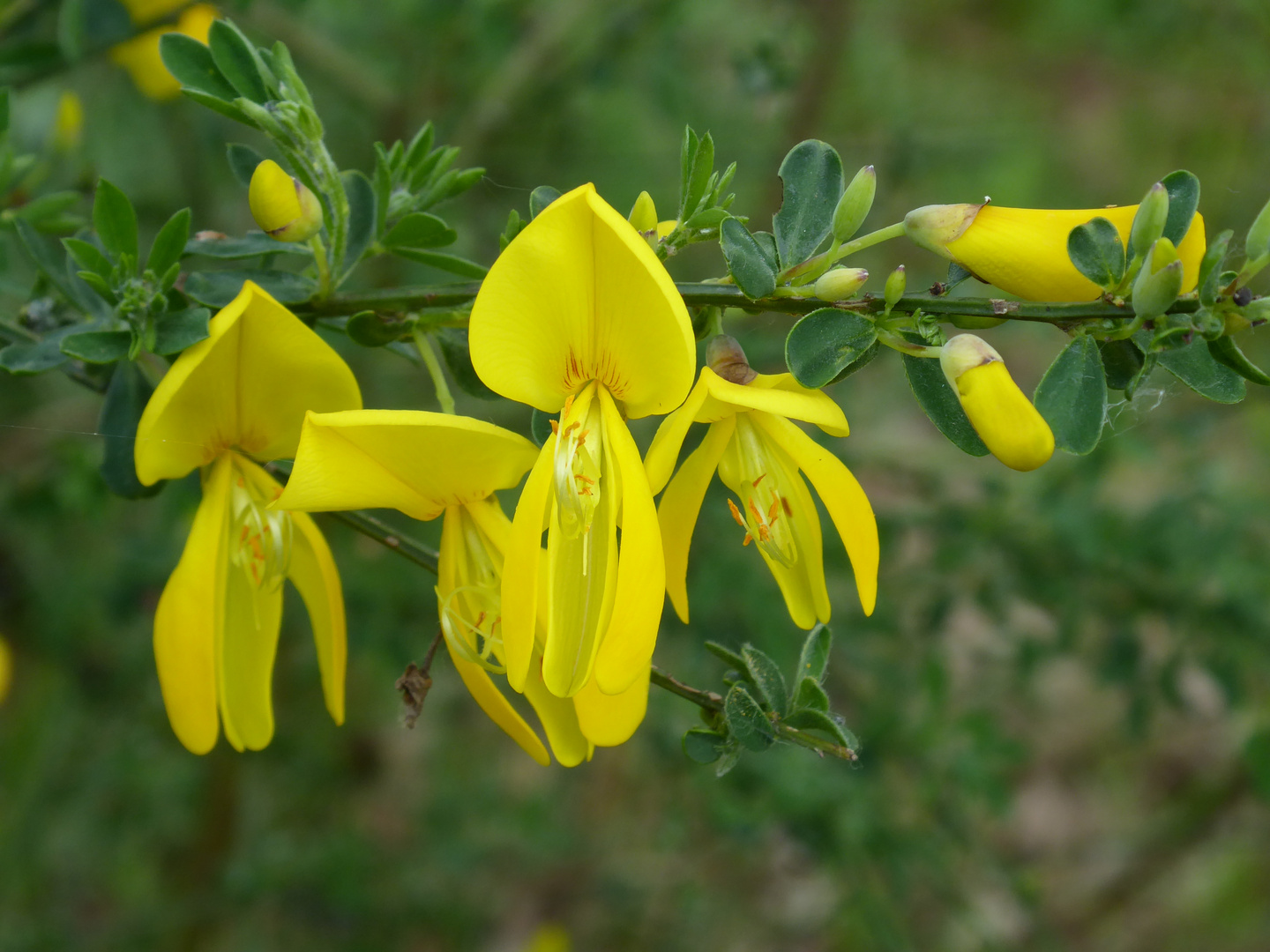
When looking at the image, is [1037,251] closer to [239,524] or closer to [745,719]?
[745,719]

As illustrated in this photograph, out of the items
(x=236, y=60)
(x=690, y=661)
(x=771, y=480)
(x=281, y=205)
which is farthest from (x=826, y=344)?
(x=690, y=661)

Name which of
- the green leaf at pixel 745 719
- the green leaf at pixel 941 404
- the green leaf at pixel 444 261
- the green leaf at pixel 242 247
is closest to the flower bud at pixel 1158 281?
the green leaf at pixel 941 404

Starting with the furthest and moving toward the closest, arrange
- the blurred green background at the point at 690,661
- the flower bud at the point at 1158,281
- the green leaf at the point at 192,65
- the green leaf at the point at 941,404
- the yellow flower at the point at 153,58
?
the blurred green background at the point at 690,661, the yellow flower at the point at 153,58, the green leaf at the point at 192,65, the green leaf at the point at 941,404, the flower bud at the point at 1158,281

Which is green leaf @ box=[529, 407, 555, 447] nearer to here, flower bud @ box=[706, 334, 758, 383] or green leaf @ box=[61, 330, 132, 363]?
flower bud @ box=[706, 334, 758, 383]

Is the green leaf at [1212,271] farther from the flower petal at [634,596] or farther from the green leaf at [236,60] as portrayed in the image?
the green leaf at [236,60]

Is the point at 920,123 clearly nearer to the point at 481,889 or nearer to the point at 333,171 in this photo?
the point at 481,889

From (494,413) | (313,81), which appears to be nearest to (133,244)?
(494,413)
